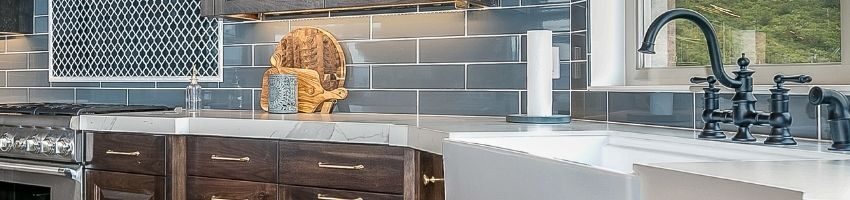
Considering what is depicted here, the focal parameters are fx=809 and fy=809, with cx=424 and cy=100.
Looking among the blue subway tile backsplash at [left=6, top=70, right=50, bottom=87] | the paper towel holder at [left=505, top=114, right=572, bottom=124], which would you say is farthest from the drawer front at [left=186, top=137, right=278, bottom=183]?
the blue subway tile backsplash at [left=6, top=70, right=50, bottom=87]

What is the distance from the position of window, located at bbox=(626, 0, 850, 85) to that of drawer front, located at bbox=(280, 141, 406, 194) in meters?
0.69

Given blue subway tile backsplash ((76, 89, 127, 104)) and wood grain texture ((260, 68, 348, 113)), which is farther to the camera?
blue subway tile backsplash ((76, 89, 127, 104))

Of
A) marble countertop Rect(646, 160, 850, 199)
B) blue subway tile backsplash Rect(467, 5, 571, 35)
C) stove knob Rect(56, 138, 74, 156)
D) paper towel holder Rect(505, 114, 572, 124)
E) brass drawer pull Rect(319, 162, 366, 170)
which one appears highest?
blue subway tile backsplash Rect(467, 5, 571, 35)

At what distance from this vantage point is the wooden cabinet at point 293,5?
245cm

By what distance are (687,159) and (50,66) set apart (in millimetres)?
2824

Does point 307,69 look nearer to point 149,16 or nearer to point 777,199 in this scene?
point 149,16

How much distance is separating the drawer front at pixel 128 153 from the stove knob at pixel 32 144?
0.19 metres

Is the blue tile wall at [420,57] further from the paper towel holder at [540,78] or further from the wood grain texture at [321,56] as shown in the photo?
the paper towel holder at [540,78]

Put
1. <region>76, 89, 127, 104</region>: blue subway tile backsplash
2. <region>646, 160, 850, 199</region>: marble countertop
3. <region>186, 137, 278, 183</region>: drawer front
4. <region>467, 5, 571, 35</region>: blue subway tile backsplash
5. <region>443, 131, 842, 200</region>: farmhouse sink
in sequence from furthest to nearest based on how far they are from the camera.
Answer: <region>76, 89, 127, 104</region>: blue subway tile backsplash, <region>467, 5, 571, 35</region>: blue subway tile backsplash, <region>186, 137, 278, 183</region>: drawer front, <region>443, 131, 842, 200</region>: farmhouse sink, <region>646, 160, 850, 199</region>: marble countertop

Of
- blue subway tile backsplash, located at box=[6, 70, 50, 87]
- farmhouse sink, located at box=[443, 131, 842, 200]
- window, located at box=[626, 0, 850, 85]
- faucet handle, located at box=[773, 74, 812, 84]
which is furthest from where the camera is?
blue subway tile backsplash, located at box=[6, 70, 50, 87]

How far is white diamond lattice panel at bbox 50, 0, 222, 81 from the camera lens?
3.05 m

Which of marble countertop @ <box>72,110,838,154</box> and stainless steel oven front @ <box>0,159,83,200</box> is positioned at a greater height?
marble countertop @ <box>72,110,838,154</box>

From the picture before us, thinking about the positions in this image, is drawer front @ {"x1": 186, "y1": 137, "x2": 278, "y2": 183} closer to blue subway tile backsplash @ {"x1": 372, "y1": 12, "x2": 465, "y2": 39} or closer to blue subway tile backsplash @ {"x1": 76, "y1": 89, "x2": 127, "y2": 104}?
blue subway tile backsplash @ {"x1": 372, "y1": 12, "x2": 465, "y2": 39}

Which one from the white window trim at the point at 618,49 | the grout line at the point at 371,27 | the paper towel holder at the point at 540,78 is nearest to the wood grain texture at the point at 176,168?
the grout line at the point at 371,27
